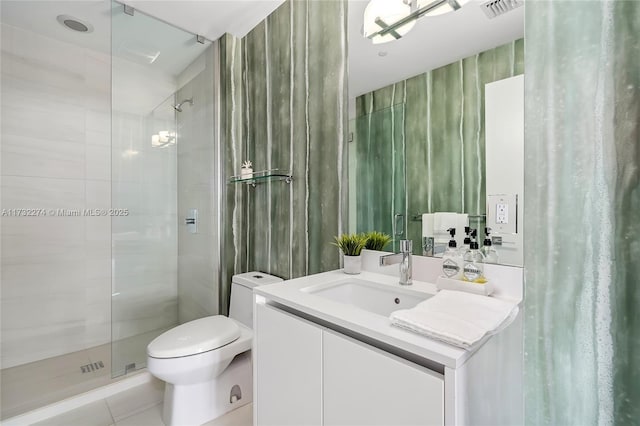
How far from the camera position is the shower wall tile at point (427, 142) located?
3.33 feet

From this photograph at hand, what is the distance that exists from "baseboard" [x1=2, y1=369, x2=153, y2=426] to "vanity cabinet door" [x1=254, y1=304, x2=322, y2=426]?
1.16 meters

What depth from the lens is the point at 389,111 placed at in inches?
50.6

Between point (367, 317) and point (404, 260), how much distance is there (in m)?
0.39

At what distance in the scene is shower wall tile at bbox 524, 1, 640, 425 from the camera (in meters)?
0.73

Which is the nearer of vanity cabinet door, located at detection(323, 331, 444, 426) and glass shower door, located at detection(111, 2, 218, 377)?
vanity cabinet door, located at detection(323, 331, 444, 426)

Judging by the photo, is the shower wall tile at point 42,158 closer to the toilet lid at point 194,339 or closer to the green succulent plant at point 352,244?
the toilet lid at point 194,339

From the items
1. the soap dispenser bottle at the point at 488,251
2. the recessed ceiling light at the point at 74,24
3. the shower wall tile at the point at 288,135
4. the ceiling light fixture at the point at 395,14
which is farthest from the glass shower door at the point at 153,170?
the soap dispenser bottle at the point at 488,251

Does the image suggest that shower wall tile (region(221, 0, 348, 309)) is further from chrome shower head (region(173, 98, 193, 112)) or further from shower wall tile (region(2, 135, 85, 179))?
shower wall tile (region(2, 135, 85, 179))

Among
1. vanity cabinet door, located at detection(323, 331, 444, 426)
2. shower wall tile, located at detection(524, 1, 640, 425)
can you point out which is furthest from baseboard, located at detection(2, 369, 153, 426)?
shower wall tile, located at detection(524, 1, 640, 425)

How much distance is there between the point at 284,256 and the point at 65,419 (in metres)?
1.41

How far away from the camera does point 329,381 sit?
846 mm

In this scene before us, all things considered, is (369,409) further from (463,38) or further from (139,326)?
(139,326)

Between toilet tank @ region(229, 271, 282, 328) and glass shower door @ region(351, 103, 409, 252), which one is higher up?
glass shower door @ region(351, 103, 409, 252)

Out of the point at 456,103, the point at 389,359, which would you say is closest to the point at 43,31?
the point at 456,103
